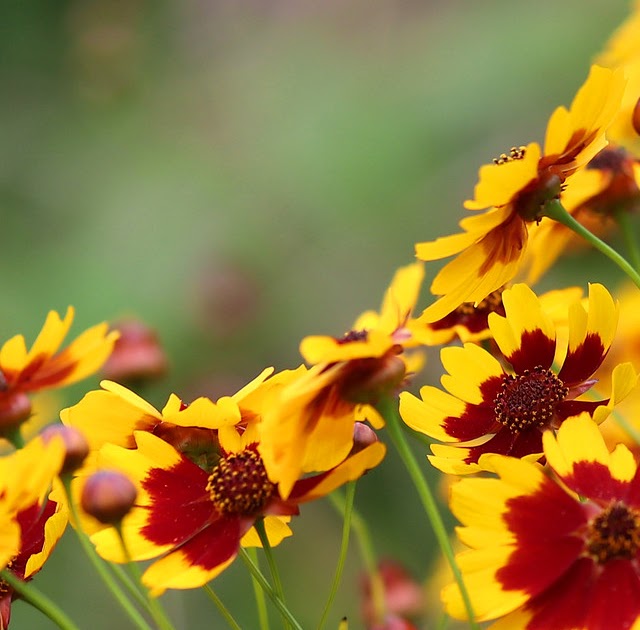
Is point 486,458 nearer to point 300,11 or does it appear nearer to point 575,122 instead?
point 575,122

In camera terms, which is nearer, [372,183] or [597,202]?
[597,202]

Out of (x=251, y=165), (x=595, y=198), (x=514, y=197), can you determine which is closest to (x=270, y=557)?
(x=514, y=197)

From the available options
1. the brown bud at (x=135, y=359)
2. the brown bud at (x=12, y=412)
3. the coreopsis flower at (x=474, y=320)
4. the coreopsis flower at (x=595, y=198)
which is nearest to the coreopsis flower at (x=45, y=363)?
the brown bud at (x=12, y=412)

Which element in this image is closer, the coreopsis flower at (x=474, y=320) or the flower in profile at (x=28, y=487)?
the flower in profile at (x=28, y=487)

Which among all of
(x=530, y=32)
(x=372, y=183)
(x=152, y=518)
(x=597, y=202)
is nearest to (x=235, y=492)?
(x=152, y=518)

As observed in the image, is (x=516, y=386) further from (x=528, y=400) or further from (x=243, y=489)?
(x=243, y=489)

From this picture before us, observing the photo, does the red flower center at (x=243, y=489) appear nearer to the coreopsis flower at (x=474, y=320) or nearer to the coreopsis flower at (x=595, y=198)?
the coreopsis flower at (x=474, y=320)

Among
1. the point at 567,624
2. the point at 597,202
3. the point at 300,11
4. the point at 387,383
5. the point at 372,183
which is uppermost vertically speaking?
the point at 300,11
